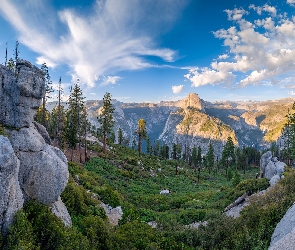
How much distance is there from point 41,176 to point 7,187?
2.52 m

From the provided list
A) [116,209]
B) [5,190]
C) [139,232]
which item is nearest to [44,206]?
[5,190]

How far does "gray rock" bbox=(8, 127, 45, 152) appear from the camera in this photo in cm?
1015

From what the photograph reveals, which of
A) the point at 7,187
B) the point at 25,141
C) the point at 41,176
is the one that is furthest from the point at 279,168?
the point at 7,187

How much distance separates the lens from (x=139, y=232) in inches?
465

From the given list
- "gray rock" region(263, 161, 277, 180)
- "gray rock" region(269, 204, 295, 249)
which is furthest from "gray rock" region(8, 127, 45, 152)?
"gray rock" region(263, 161, 277, 180)

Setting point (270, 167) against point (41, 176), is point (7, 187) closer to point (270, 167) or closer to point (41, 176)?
point (41, 176)

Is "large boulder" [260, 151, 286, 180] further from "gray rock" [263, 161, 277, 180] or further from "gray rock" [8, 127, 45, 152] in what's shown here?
"gray rock" [8, 127, 45, 152]

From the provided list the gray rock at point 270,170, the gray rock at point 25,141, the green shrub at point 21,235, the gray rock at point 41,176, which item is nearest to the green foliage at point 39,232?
the green shrub at point 21,235

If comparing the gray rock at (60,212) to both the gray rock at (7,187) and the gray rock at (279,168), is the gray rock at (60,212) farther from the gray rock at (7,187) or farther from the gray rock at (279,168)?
the gray rock at (279,168)

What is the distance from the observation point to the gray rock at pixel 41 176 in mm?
9738

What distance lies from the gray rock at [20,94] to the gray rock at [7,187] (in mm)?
3002

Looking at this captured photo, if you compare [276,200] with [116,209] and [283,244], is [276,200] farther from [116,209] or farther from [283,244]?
[116,209]

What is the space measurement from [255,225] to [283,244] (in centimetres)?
405

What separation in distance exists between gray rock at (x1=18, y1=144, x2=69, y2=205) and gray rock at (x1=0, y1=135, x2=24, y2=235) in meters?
1.51
